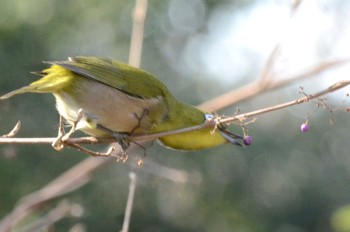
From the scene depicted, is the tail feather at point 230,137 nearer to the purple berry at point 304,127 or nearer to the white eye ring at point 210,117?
the white eye ring at point 210,117

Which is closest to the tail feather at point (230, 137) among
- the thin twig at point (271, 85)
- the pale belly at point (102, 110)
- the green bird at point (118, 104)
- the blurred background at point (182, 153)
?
the green bird at point (118, 104)

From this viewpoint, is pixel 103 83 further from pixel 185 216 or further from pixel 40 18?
pixel 185 216

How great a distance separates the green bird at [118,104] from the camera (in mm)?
2658

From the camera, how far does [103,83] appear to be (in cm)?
279

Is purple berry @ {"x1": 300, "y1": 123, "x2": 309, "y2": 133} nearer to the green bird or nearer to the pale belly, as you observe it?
the green bird

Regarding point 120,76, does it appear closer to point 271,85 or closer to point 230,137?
point 230,137

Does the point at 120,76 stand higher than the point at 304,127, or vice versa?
the point at 120,76

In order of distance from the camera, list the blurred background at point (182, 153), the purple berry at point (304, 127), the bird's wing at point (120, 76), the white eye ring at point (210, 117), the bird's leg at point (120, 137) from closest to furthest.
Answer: the purple berry at point (304, 127) → the white eye ring at point (210, 117) → the bird's leg at point (120, 137) → the bird's wing at point (120, 76) → the blurred background at point (182, 153)

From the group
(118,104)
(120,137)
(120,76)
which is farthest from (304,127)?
(120,76)

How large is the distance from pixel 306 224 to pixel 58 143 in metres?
8.48

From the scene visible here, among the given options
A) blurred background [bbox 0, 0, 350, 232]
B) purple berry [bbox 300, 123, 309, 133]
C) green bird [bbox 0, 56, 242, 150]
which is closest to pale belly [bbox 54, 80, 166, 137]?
green bird [bbox 0, 56, 242, 150]

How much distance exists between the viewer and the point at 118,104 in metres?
2.73

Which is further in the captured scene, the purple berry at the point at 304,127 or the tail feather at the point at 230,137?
the tail feather at the point at 230,137

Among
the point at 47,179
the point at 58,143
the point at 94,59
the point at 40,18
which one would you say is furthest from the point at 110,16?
the point at 58,143
